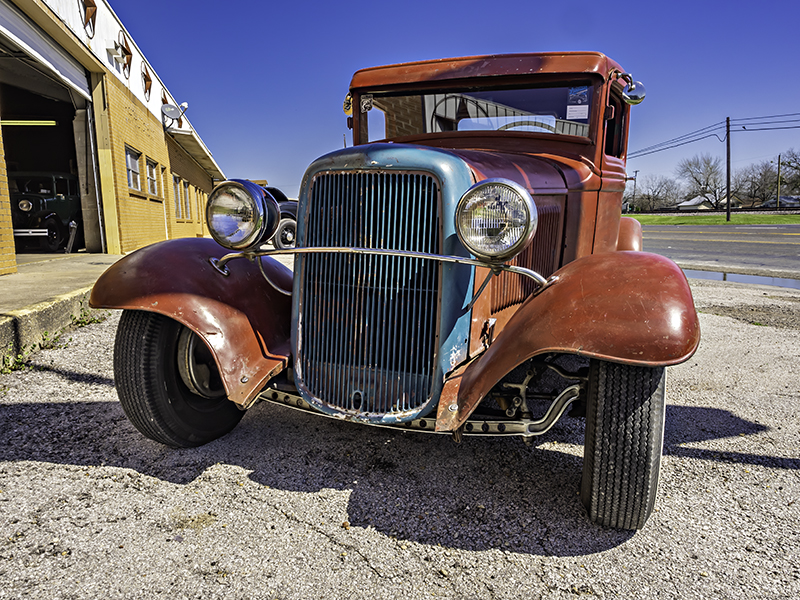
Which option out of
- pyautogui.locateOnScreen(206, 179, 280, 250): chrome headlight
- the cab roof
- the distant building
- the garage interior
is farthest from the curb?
the distant building

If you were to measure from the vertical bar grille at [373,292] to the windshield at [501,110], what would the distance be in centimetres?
147

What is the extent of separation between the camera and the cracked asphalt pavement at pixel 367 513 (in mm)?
1642

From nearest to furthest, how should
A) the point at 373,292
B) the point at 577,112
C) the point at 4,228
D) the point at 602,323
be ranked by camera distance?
the point at 602,323
the point at 373,292
the point at 577,112
the point at 4,228

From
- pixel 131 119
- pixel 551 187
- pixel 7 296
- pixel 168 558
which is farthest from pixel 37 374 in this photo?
pixel 131 119

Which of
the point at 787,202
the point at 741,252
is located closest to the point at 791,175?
the point at 787,202

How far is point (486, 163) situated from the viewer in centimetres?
241

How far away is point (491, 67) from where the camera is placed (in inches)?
126

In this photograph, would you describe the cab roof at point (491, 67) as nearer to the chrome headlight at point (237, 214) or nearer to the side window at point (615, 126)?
the side window at point (615, 126)

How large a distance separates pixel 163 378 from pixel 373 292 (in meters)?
1.07

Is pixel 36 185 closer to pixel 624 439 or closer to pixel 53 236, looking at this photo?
pixel 53 236

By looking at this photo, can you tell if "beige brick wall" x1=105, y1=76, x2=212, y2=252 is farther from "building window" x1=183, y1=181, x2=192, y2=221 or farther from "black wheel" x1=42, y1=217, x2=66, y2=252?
"black wheel" x1=42, y1=217, x2=66, y2=252

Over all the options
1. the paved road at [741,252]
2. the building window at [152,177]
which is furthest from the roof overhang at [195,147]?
the paved road at [741,252]

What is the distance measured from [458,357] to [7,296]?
4244mm

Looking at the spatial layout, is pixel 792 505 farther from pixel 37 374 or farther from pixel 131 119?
pixel 131 119
